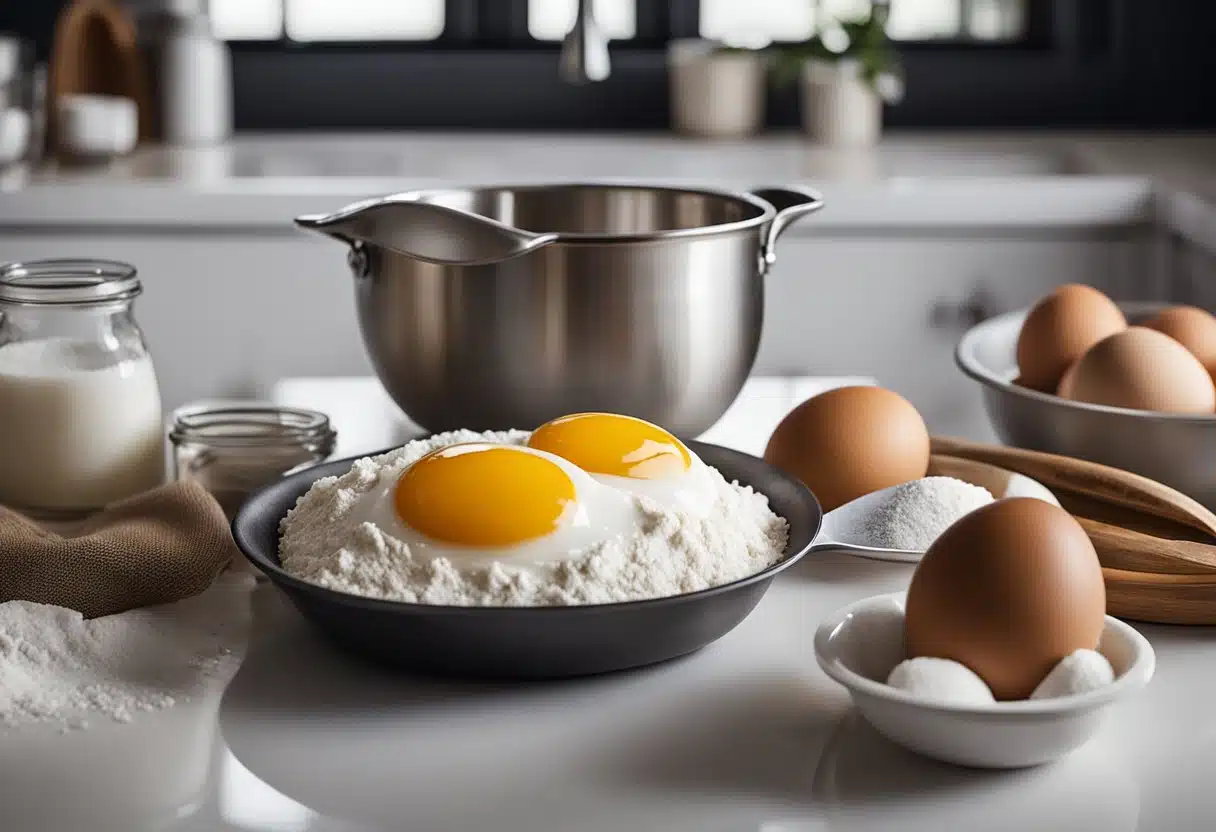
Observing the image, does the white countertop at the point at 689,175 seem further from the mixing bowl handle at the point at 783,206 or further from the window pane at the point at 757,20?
the mixing bowl handle at the point at 783,206

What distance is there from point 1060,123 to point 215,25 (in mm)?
1644

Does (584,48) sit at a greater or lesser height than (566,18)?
lesser

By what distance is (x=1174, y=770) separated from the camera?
72 cm

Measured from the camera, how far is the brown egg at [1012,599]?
2.31 ft

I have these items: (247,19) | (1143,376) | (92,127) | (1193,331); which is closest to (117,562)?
(1143,376)

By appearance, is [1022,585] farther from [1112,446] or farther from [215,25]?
[215,25]

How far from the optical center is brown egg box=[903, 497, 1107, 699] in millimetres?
703

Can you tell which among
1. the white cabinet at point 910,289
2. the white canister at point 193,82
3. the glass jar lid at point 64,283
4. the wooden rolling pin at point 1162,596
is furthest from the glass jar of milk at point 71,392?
the white canister at point 193,82

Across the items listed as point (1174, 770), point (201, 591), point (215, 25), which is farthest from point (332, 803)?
point (215, 25)

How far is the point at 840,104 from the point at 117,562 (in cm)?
208

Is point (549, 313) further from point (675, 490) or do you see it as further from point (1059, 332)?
point (1059, 332)

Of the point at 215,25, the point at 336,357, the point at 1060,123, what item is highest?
the point at 215,25

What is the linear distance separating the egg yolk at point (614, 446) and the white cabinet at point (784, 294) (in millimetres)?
1410

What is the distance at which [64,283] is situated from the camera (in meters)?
1.03
